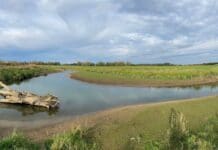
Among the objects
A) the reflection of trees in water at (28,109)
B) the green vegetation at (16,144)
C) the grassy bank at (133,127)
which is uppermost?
the green vegetation at (16,144)

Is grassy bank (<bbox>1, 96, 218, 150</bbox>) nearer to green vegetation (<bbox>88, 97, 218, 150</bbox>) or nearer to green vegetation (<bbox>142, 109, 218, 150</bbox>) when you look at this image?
green vegetation (<bbox>88, 97, 218, 150</bbox>)

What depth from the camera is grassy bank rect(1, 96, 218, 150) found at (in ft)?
49.1

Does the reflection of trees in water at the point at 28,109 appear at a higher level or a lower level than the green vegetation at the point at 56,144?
lower

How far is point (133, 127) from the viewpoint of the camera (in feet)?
57.0

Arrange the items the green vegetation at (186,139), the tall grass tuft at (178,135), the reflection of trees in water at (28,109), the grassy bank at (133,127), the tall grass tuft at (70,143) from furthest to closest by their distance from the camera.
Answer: the reflection of trees in water at (28,109) < the grassy bank at (133,127) < the tall grass tuft at (178,135) < the green vegetation at (186,139) < the tall grass tuft at (70,143)

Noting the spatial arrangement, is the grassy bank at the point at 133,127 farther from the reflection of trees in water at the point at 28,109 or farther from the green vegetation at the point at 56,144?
the reflection of trees in water at the point at 28,109

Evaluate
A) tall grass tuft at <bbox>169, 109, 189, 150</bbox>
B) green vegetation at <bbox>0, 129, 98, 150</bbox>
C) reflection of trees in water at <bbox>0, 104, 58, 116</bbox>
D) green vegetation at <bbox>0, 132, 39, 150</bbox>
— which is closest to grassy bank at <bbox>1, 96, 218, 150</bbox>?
green vegetation at <bbox>0, 129, 98, 150</bbox>

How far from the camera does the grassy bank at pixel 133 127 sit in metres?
15.0

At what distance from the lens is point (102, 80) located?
56719 mm

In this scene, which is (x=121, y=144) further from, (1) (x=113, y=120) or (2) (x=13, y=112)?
(2) (x=13, y=112)

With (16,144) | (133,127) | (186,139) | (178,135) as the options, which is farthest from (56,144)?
(133,127)

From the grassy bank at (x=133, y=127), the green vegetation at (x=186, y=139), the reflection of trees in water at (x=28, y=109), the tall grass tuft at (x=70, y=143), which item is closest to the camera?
the tall grass tuft at (x=70, y=143)

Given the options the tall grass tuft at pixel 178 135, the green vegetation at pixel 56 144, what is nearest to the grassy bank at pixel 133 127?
the green vegetation at pixel 56 144

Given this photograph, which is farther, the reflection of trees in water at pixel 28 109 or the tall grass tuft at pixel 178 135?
the reflection of trees in water at pixel 28 109
